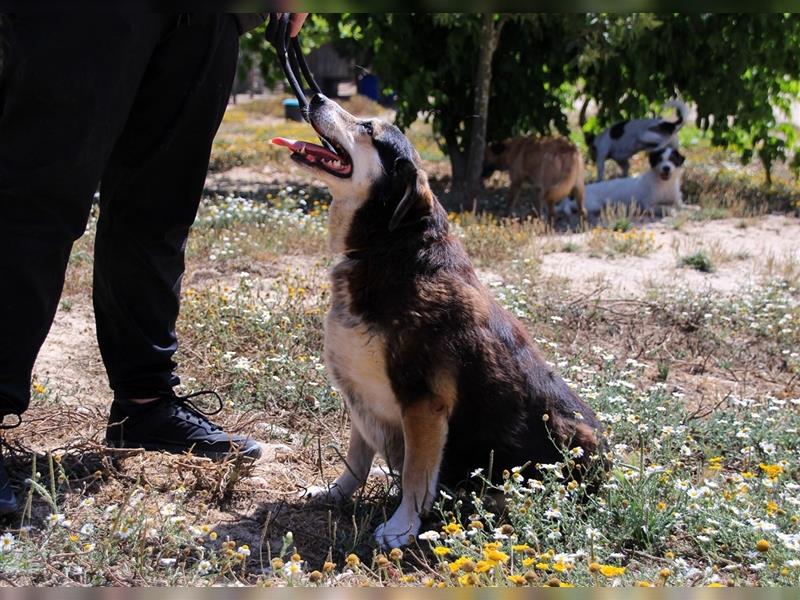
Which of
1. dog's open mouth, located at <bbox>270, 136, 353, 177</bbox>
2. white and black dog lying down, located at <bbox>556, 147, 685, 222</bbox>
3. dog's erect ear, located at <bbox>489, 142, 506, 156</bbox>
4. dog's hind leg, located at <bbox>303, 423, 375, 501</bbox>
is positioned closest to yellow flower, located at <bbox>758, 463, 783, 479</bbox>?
dog's hind leg, located at <bbox>303, 423, 375, 501</bbox>

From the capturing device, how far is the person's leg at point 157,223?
3.05 metres

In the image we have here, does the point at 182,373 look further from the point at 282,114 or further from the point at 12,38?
the point at 282,114

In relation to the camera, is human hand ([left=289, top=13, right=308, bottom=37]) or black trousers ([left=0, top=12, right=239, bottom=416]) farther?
human hand ([left=289, top=13, right=308, bottom=37])

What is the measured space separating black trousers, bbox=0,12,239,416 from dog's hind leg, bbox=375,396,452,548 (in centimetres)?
98

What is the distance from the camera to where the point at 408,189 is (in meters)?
3.09

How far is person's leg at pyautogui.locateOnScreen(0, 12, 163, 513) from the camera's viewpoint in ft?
8.47

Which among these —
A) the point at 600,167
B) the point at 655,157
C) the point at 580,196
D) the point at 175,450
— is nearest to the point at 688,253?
the point at 580,196

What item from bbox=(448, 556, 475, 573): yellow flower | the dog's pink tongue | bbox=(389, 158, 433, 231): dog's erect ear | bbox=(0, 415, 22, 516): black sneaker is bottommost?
bbox=(0, 415, 22, 516): black sneaker

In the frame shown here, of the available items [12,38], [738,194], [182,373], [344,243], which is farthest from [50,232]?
[738,194]

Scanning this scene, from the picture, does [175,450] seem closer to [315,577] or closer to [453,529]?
[315,577]

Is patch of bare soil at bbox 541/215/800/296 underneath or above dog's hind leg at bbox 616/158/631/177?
underneath

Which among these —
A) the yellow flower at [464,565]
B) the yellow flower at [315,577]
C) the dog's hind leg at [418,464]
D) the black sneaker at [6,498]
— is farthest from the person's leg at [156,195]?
the yellow flower at [464,565]

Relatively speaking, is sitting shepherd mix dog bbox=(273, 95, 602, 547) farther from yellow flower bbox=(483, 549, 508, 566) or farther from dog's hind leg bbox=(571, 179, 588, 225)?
dog's hind leg bbox=(571, 179, 588, 225)

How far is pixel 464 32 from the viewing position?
10.0 metres
